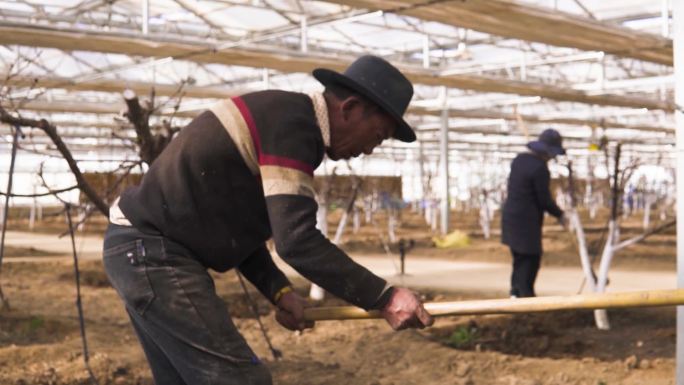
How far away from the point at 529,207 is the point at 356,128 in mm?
5545

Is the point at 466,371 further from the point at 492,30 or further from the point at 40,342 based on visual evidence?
the point at 492,30

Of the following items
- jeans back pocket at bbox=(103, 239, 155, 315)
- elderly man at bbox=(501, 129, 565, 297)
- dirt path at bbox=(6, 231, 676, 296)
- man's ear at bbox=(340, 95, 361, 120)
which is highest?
man's ear at bbox=(340, 95, 361, 120)

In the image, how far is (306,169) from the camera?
269cm

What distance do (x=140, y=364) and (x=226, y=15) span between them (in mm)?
10820

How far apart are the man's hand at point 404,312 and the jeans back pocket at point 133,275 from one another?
2.33ft

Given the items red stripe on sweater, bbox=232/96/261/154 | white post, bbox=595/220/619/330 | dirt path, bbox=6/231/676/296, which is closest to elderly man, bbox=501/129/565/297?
white post, bbox=595/220/619/330

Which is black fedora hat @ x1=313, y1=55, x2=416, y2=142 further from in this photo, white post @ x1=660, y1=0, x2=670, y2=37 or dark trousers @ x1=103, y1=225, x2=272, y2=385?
white post @ x1=660, y1=0, x2=670, y2=37

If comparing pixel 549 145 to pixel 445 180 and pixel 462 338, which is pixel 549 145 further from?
pixel 445 180

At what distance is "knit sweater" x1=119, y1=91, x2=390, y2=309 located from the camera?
8.74 feet

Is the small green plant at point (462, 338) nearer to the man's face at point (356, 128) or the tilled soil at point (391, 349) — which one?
the tilled soil at point (391, 349)

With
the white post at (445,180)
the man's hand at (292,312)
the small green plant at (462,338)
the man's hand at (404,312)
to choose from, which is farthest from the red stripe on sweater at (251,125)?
the white post at (445,180)

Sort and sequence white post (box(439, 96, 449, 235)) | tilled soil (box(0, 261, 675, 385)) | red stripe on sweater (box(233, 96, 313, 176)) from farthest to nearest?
white post (box(439, 96, 449, 235)) → tilled soil (box(0, 261, 675, 385)) → red stripe on sweater (box(233, 96, 313, 176))

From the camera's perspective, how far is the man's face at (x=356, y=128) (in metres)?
2.82

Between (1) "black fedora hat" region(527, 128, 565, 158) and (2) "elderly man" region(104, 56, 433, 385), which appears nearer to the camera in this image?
(2) "elderly man" region(104, 56, 433, 385)
